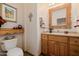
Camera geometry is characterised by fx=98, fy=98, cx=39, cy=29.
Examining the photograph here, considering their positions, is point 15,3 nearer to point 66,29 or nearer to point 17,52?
point 17,52

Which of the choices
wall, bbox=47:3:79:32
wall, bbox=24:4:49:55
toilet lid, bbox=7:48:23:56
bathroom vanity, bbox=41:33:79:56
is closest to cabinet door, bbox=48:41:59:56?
bathroom vanity, bbox=41:33:79:56

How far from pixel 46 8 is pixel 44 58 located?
646mm

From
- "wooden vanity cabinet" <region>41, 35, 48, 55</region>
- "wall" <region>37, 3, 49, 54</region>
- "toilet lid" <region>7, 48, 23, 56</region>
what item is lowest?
"toilet lid" <region>7, 48, 23, 56</region>

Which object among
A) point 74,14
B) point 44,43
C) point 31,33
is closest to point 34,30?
point 31,33

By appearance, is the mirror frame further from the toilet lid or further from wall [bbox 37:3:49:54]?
the toilet lid

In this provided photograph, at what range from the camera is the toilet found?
124 cm

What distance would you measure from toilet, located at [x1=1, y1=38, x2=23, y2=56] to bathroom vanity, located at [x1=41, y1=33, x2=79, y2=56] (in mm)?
319

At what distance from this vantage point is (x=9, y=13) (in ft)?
4.19

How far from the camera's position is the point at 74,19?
1.29 metres

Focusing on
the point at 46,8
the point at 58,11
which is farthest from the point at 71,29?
the point at 46,8

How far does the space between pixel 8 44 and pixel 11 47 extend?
0.06 meters

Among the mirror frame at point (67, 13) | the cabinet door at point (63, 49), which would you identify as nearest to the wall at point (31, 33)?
the mirror frame at point (67, 13)

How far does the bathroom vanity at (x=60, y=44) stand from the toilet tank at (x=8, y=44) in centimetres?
37

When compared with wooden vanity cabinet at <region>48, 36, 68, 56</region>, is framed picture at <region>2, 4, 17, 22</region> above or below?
above
